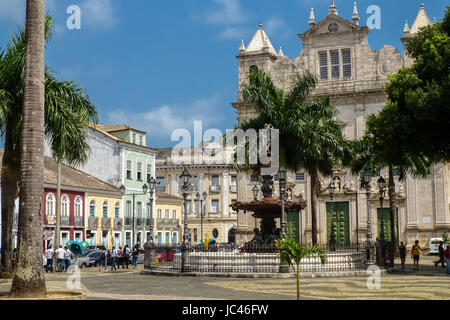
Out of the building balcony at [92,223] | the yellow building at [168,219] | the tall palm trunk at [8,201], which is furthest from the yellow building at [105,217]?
the tall palm trunk at [8,201]

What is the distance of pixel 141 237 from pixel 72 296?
1677 inches

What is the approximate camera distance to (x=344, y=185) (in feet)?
164

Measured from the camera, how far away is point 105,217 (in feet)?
164

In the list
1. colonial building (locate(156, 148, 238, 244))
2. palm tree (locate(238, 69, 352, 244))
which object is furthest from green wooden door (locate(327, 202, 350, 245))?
colonial building (locate(156, 148, 238, 244))

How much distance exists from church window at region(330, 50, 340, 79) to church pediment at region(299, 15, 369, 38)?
176 centimetres

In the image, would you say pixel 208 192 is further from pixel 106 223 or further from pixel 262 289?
pixel 262 289

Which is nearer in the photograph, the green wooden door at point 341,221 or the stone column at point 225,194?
the green wooden door at point 341,221

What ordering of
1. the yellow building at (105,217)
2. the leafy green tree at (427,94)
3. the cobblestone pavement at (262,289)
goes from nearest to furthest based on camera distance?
the cobblestone pavement at (262,289) → the leafy green tree at (427,94) → the yellow building at (105,217)

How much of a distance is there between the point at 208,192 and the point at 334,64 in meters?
32.7

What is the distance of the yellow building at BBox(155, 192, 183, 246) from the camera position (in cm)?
5881

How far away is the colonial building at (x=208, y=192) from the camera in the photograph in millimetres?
78062

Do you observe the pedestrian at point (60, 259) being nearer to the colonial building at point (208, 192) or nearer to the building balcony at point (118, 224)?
the building balcony at point (118, 224)

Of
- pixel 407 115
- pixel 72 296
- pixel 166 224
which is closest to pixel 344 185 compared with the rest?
pixel 166 224

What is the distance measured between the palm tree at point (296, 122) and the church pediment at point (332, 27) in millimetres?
21734
